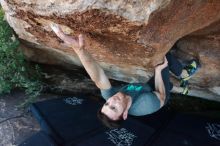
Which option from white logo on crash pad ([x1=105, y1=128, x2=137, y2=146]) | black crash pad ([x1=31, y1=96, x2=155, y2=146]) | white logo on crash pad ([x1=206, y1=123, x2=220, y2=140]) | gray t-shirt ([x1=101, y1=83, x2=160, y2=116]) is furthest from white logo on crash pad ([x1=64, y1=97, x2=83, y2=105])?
white logo on crash pad ([x1=206, y1=123, x2=220, y2=140])

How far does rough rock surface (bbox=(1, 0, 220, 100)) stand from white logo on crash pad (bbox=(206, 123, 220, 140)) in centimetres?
42

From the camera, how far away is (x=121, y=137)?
3453mm

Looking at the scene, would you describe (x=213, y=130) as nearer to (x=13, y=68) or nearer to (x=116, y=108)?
(x=116, y=108)

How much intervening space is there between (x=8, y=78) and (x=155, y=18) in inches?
91.7

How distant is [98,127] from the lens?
355 centimetres

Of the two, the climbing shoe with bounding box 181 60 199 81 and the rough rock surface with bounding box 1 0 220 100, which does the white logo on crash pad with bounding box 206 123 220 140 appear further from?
the climbing shoe with bounding box 181 60 199 81

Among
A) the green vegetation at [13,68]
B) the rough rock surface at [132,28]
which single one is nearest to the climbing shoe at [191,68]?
the rough rock surface at [132,28]

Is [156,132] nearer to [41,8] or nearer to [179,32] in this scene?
[179,32]

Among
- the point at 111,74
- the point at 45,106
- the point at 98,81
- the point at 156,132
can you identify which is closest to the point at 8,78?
the point at 45,106

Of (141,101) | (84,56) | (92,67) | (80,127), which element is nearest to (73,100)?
(80,127)

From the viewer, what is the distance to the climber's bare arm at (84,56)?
98.9 inches

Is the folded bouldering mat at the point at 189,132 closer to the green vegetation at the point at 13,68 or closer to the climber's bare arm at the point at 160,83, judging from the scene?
the climber's bare arm at the point at 160,83

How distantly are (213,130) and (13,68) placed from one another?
7.67 ft

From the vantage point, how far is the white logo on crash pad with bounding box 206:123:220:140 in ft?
11.7
